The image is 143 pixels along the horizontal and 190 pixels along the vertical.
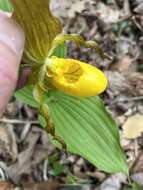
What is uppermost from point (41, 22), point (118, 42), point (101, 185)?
point (41, 22)

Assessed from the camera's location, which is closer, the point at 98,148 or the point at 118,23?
the point at 98,148

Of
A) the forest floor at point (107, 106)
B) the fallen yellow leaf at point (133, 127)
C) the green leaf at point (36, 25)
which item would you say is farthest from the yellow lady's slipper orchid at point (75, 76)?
the fallen yellow leaf at point (133, 127)

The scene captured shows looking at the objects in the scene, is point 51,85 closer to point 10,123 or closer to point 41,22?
point 41,22

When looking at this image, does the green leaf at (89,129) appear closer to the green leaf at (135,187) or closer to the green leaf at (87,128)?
the green leaf at (87,128)

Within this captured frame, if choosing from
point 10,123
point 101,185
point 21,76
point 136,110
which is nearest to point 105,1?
point 136,110

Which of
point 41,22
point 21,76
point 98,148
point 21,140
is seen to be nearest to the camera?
point 41,22

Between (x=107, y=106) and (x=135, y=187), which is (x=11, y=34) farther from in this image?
(x=107, y=106)

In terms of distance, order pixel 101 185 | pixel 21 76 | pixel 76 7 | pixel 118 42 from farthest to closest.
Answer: pixel 76 7 → pixel 118 42 → pixel 101 185 → pixel 21 76
